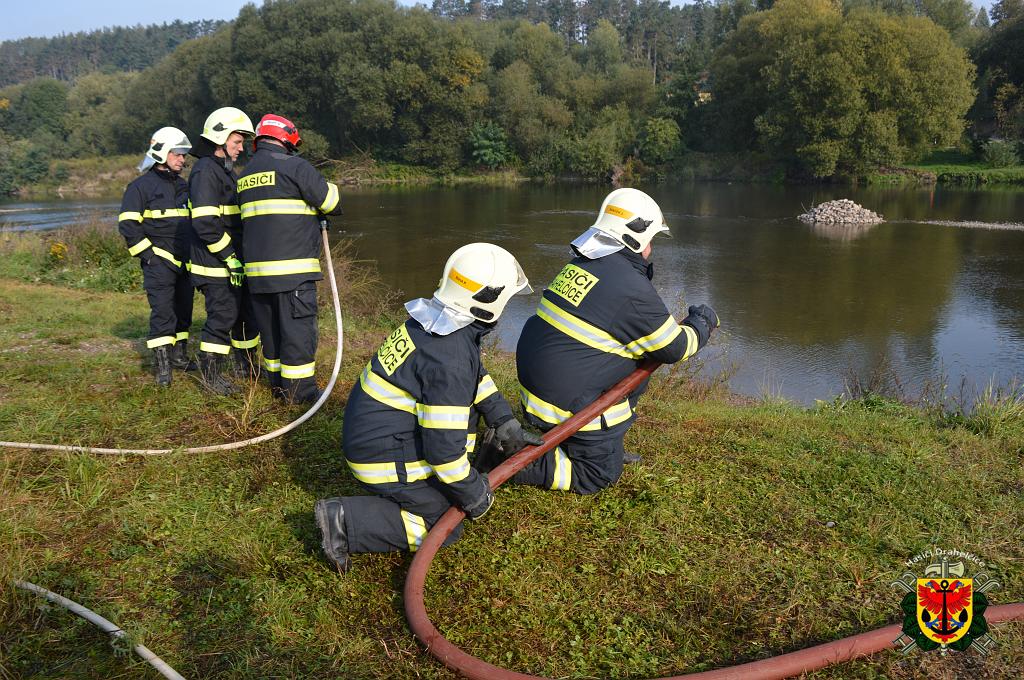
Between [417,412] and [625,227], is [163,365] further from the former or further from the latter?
[625,227]

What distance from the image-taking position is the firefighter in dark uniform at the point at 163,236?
5.72 metres

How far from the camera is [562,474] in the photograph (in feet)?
12.9

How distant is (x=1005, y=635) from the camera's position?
2.87 metres

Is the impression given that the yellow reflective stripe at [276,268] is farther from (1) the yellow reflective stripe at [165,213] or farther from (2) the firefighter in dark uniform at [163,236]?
(1) the yellow reflective stripe at [165,213]

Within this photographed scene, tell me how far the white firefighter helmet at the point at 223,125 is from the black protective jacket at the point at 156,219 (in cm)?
103

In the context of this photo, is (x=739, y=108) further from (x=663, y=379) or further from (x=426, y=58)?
(x=663, y=379)

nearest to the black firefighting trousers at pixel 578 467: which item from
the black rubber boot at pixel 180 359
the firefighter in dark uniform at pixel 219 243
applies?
the firefighter in dark uniform at pixel 219 243

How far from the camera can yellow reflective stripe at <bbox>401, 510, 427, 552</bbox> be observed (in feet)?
10.7

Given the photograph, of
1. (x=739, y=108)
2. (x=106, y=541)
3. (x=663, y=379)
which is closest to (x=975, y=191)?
(x=739, y=108)

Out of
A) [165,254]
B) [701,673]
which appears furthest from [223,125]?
[701,673]

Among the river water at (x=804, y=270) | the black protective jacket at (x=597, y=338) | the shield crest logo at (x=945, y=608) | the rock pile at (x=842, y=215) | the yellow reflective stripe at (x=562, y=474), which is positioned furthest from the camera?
the rock pile at (x=842, y=215)

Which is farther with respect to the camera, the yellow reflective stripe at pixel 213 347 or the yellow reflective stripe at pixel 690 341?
the yellow reflective stripe at pixel 213 347

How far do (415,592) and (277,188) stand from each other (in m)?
3.03

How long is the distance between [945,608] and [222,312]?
501 cm
